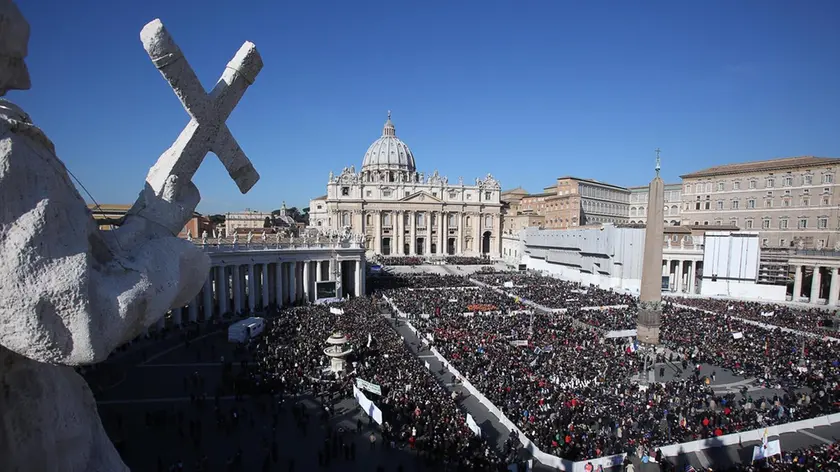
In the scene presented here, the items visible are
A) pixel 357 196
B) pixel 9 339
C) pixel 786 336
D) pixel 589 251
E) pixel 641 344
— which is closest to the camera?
pixel 9 339

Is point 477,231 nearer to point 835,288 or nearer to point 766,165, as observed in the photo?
point 766,165

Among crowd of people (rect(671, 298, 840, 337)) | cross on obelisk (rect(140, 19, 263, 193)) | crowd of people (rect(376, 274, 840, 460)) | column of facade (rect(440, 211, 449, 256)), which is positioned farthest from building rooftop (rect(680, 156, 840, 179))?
cross on obelisk (rect(140, 19, 263, 193))

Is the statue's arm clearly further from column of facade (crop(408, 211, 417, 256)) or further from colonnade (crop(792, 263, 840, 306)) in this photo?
column of facade (crop(408, 211, 417, 256))

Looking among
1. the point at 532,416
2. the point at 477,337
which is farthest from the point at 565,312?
the point at 532,416

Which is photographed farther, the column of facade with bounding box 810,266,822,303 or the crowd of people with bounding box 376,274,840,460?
the column of facade with bounding box 810,266,822,303

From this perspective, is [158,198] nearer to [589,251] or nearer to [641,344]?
[641,344]

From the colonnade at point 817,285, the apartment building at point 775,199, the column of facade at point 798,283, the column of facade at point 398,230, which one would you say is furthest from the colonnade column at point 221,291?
the apartment building at point 775,199

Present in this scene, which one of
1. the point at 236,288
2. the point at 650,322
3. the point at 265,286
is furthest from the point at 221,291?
the point at 650,322
